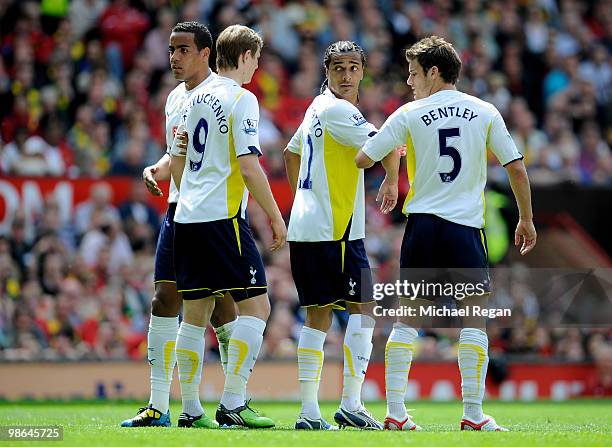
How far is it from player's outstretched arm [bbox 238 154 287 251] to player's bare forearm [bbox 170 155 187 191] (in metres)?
0.61

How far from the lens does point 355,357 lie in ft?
28.4

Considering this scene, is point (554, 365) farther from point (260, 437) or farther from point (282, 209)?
point (260, 437)

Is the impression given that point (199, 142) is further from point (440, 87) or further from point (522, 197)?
point (522, 197)

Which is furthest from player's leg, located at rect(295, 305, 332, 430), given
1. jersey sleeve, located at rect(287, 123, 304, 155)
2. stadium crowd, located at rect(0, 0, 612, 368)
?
stadium crowd, located at rect(0, 0, 612, 368)

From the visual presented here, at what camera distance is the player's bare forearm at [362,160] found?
328 inches

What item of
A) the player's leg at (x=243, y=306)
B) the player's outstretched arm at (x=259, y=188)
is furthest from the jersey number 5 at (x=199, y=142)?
the player's leg at (x=243, y=306)

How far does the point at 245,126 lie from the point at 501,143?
172 cm

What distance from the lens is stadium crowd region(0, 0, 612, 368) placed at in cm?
1488

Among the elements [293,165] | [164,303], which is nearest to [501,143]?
[293,165]

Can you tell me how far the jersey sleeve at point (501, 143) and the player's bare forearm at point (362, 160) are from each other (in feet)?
2.69

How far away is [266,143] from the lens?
17078 mm

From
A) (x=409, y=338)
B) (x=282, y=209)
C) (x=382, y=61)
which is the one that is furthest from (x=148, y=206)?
(x=409, y=338)

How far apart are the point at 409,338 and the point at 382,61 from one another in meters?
11.8

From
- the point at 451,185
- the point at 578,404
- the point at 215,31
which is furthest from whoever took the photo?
the point at 215,31
